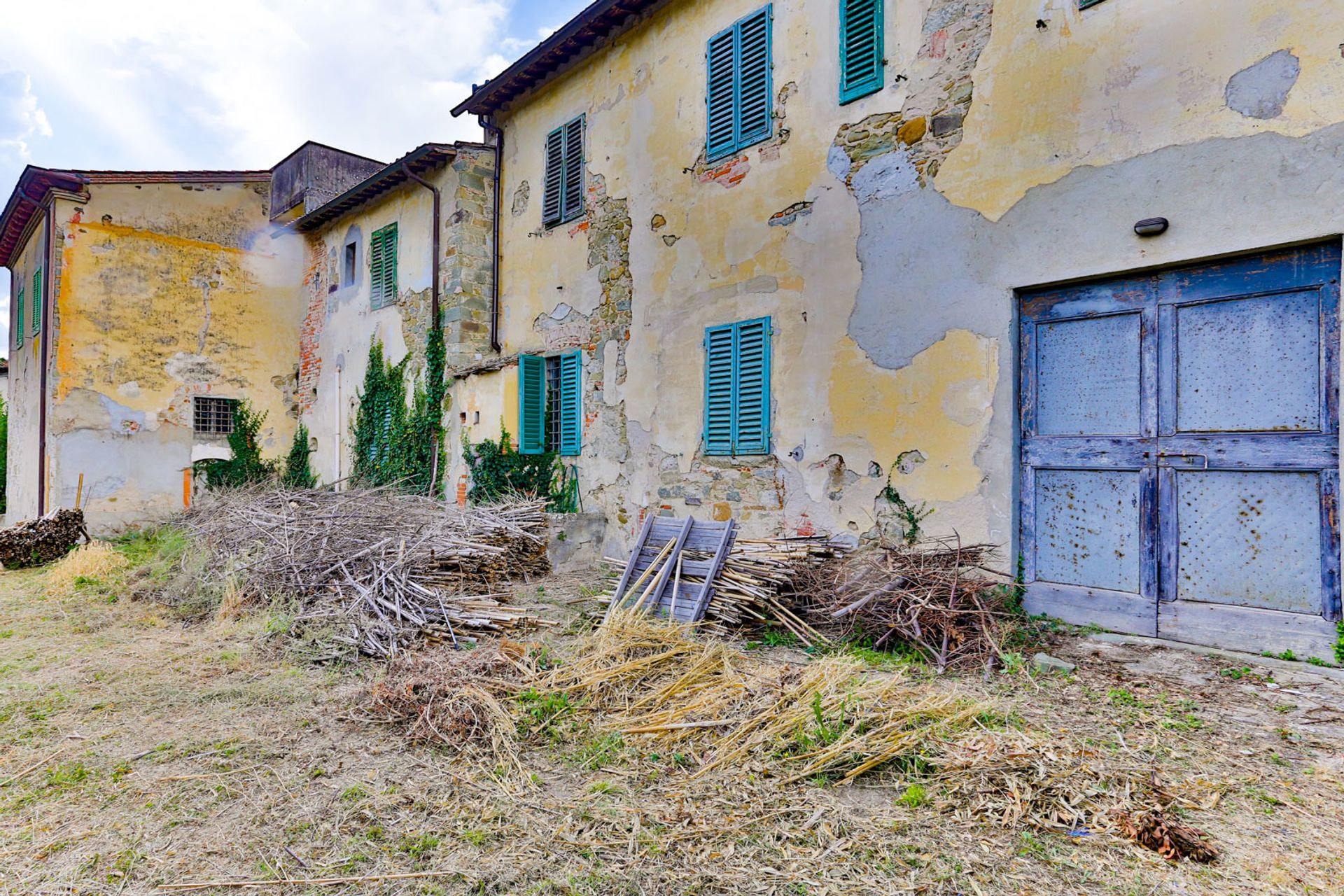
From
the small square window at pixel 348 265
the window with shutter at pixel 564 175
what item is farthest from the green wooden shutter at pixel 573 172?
the small square window at pixel 348 265

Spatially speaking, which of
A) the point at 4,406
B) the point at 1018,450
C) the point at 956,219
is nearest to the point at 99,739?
the point at 1018,450

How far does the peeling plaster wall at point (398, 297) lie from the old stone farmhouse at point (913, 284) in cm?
8

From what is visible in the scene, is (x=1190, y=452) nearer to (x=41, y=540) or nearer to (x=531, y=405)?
(x=531, y=405)

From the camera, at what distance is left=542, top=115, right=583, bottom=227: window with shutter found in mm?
9180

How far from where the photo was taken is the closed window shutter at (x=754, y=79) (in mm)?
7133

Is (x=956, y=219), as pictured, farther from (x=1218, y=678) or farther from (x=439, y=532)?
(x=439, y=532)

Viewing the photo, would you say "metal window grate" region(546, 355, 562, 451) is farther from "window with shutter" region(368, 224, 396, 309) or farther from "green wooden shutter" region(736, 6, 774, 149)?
"window with shutter" region(368, 224, 396, 309)

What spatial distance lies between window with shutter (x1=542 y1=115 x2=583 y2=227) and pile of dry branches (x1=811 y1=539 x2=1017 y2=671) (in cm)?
596

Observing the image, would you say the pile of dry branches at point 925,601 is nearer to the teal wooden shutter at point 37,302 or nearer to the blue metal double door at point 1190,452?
the blue metal double door at point 1190,452

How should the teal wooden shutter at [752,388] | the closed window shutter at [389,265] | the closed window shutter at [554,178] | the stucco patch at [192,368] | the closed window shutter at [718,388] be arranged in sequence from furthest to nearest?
1. the stucco patch at [192,368]
2. the closed window shutter at [389,265]
3. the closed window shutter at [554,178]
4. the closed window shutter at [718,388]
5. the teal wooden shutter at [752,388]

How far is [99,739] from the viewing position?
365 centimetres

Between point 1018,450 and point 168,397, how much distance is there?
43.3 feet

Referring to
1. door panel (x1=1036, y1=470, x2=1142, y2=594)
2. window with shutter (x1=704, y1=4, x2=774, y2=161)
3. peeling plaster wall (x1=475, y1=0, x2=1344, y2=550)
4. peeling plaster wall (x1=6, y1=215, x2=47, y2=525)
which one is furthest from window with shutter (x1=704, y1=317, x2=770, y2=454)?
peeling plaster wall (x1=6, y1=215, x2=47, y2=525)

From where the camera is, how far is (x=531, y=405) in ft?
30.7
